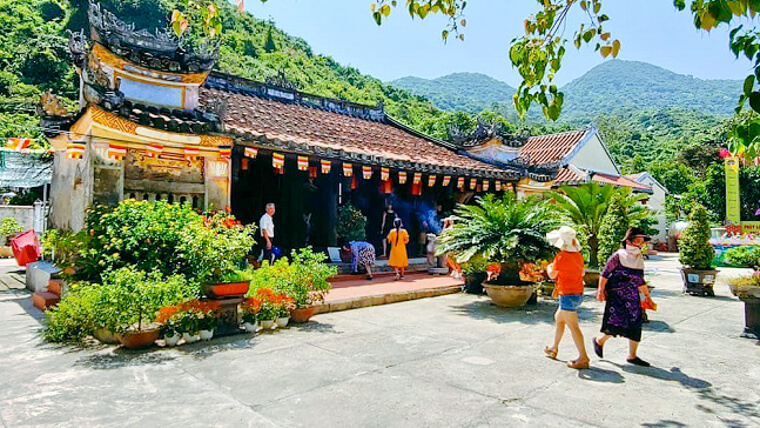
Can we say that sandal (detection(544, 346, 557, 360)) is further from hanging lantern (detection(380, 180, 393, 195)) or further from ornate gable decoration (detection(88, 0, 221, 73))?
hanging lantern (detection(380, 180, 393, 195))

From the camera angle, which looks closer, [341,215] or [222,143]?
[222,143]

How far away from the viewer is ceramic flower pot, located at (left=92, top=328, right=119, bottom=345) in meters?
5.59

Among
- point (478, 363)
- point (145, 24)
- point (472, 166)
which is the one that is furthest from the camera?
point (145, 24)

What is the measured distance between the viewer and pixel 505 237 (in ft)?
26.8

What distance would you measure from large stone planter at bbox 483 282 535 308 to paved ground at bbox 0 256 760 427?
4.51 ft

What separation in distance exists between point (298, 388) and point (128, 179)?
212 inches

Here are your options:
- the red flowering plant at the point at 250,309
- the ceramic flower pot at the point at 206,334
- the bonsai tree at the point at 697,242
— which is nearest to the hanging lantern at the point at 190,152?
the red flowering plant at the point at 250,309

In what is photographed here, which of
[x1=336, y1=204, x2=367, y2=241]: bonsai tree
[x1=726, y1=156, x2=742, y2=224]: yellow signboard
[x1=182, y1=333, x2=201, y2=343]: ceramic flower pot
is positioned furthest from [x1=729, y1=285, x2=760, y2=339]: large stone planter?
[x1=726, y1=156, x2=742, y2=224]: yellow signboard

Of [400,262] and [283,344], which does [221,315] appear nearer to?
[283,344]

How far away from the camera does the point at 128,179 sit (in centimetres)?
791

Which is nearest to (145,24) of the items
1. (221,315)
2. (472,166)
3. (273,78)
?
(273,78)

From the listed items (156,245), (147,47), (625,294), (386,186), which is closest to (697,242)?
(625,294)

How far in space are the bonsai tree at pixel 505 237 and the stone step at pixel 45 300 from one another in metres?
6.21

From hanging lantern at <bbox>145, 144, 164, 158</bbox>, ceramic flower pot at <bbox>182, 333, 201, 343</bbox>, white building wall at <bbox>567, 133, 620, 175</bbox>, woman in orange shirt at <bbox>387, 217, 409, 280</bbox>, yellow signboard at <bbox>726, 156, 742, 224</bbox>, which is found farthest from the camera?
white building wall at <bbox>567, 133, 620, 175</bbox>
